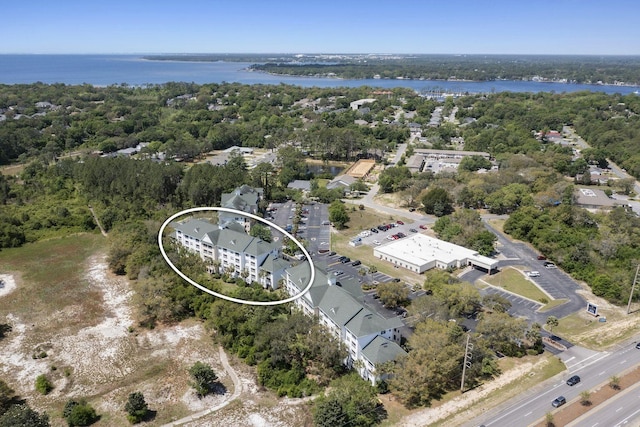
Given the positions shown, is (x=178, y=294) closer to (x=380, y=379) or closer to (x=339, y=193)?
(x=380, y=379)

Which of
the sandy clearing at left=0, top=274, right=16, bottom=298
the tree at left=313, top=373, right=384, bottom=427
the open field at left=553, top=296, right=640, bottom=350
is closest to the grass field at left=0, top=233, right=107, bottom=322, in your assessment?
the sandy clearing at left=0, top=274, right=16, bottom=298

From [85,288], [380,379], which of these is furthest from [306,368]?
[85,288]

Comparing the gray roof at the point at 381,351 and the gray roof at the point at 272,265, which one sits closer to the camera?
the gray roof at the point at 381,351

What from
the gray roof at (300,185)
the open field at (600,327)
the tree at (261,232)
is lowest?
the open field at (600,327)

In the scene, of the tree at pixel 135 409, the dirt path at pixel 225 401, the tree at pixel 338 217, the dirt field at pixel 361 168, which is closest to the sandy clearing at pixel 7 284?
the tree at pixel 135 409

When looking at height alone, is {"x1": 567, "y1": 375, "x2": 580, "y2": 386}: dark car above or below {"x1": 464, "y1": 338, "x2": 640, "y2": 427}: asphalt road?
above

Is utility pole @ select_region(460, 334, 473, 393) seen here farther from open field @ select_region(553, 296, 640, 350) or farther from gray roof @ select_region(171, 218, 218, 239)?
gray roof @ select_region(171, 218, 218, 239)

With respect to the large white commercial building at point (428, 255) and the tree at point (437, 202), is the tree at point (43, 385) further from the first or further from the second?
the tree at point (437, 202)
